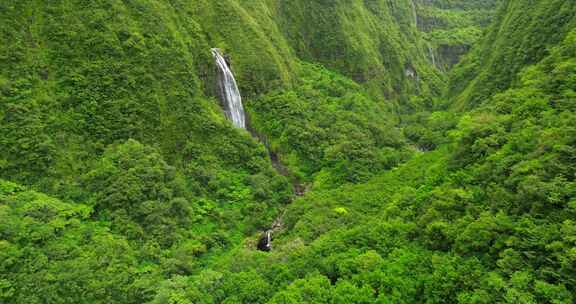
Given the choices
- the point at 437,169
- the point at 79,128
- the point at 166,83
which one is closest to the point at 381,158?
the point at 437,169

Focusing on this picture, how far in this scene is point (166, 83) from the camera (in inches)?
1439

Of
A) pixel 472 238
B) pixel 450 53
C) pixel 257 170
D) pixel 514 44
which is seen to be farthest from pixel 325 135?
pixel 450 53

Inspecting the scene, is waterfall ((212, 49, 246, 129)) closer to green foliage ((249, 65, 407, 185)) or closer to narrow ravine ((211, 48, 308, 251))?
narrow ravine ((211, 48, 308, 251))

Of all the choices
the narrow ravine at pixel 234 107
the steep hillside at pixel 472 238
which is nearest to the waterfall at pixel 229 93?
the narrow ravine at pixel 234 107

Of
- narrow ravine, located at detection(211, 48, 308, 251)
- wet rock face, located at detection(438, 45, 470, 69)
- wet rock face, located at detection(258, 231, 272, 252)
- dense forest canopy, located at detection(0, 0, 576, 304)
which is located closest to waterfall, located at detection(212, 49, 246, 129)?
narrow ravine, located at detection(211, 48, 308, 251)

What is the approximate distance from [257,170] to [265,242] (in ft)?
28.5

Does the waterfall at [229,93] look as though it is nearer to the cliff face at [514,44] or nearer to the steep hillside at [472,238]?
the steep hillside at [472,238]

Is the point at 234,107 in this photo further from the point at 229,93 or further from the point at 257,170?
the point at 257,170

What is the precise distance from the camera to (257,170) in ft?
124

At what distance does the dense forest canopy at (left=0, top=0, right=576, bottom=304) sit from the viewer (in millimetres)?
16250

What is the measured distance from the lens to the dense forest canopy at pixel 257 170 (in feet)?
53.3

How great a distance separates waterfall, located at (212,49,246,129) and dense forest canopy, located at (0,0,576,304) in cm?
105

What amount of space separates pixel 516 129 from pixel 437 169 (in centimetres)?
518

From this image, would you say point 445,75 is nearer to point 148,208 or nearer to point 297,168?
point 297,168
